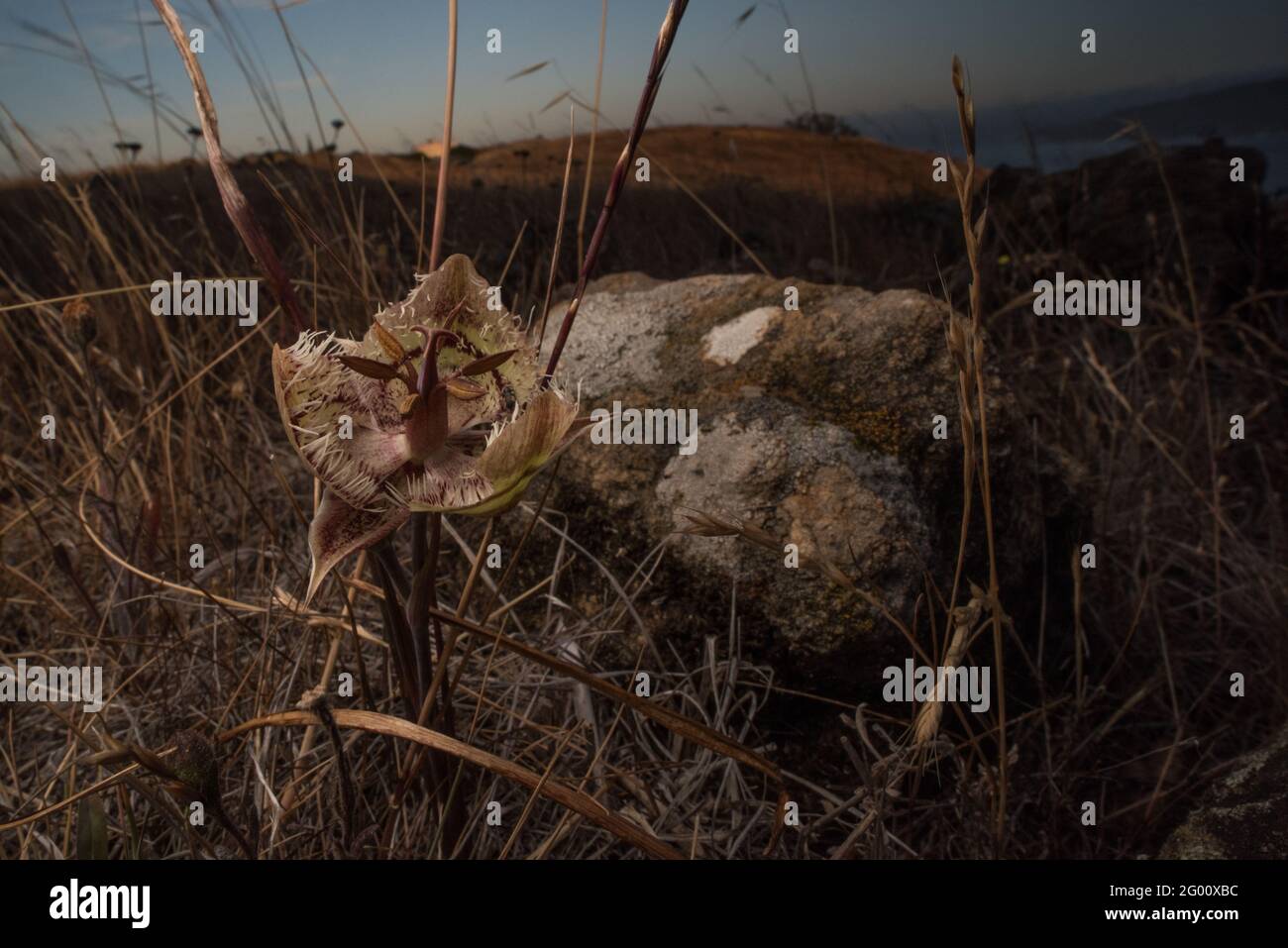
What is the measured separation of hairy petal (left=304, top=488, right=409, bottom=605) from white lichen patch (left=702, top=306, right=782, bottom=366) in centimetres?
110

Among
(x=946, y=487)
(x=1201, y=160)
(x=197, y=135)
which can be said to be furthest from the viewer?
(x=1201, y=160)

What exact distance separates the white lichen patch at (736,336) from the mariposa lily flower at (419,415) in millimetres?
935

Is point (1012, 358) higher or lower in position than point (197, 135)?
lower

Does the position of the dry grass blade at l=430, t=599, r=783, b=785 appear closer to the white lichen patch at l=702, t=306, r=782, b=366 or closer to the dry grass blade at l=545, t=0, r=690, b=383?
the dry grass blade at l=545, t=0, r=690, b=383

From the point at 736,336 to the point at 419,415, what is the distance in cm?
114

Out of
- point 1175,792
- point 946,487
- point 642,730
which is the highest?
point 946,487

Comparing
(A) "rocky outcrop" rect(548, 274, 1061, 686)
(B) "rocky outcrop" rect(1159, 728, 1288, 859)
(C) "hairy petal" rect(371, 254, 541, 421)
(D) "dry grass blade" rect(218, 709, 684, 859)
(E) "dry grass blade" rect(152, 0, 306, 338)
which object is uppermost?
(E) "dry grass blade" rect(152, 0, 306, 338)

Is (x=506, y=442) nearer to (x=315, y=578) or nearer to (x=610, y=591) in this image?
(x=315, y=578)

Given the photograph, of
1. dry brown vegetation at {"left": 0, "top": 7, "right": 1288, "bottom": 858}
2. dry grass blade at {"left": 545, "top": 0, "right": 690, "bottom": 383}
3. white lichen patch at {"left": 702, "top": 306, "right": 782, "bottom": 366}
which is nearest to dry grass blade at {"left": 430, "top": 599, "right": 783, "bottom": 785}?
dry brown vegetation at {"left": 0, "top": 7, "right": 1288, "bottom": 858}

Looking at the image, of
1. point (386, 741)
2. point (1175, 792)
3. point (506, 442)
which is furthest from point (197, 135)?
point (1175, 792)

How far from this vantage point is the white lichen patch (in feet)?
6.48

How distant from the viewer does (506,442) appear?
0.88m

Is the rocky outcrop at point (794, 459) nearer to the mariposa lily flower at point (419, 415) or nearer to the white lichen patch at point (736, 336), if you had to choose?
the white lichen patch at point (736, 336)

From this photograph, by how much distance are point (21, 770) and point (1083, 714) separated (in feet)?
6.32
